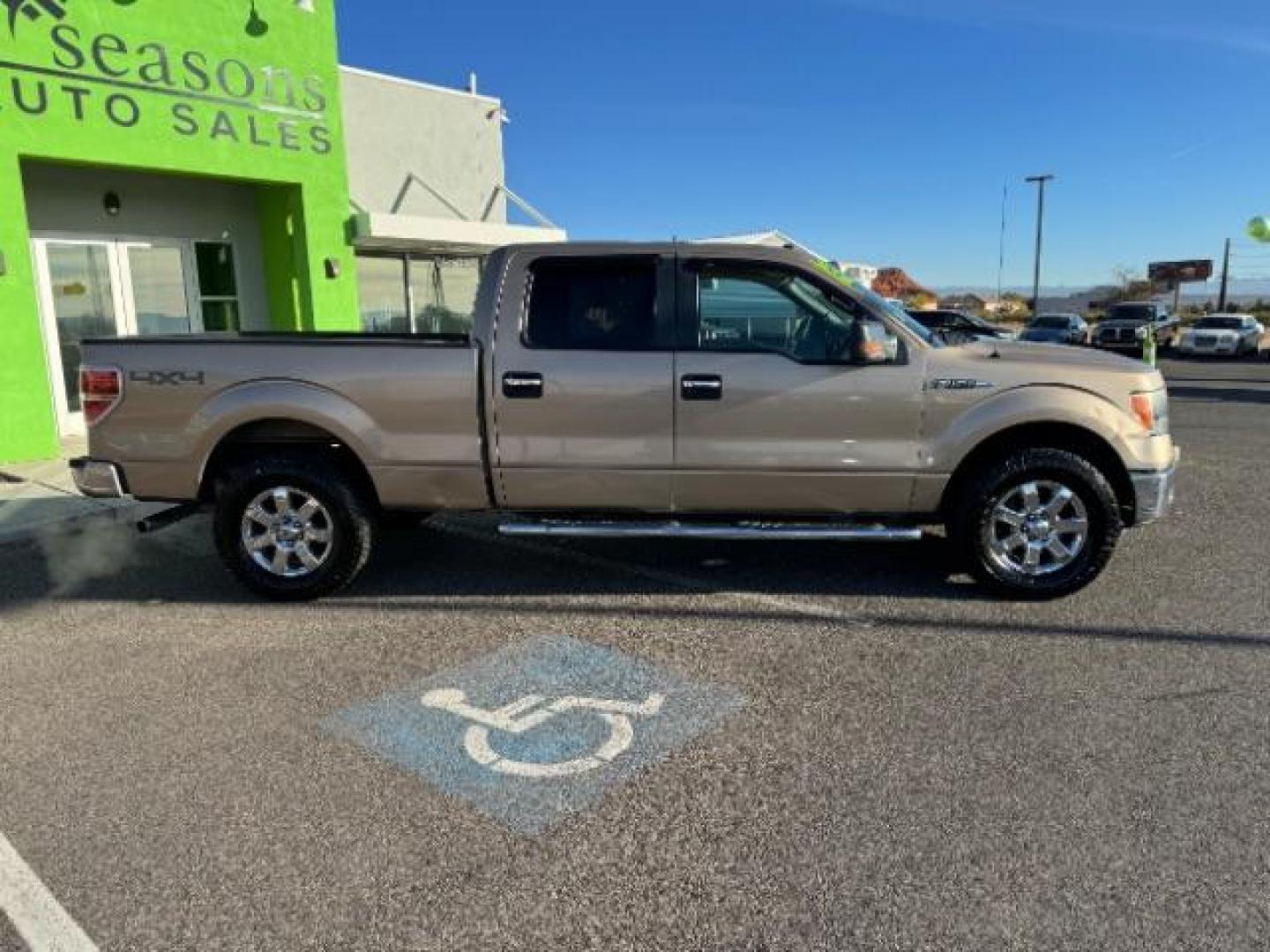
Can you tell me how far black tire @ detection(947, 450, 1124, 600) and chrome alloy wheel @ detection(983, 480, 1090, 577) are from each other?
0.04 ft

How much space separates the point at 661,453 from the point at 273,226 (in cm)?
886

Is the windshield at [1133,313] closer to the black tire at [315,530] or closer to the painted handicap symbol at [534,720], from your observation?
the black tire at [315,530]

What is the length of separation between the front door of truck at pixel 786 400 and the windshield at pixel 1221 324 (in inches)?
1216

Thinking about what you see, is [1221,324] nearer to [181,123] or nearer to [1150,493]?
[1150,493]

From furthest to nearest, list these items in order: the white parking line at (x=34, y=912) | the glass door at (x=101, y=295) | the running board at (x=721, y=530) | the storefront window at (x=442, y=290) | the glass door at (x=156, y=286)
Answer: the storefront window at (x=442, y=290), the glass door at (x=156, y=286), the glass door at (x=101, y=295), the running board at (x=721, y=530), the white parking line at (x=34, y=912)

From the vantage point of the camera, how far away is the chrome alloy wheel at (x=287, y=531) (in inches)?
203

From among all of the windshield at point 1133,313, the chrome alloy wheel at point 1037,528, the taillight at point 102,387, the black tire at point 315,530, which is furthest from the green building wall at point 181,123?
the windshield at point 1133,313

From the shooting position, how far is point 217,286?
38.3ft

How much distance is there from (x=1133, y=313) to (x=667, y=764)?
115 ft

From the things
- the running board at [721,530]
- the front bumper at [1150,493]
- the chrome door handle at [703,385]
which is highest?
the chrome door handle at [703,385]

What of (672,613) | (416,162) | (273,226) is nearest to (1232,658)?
(672,613)

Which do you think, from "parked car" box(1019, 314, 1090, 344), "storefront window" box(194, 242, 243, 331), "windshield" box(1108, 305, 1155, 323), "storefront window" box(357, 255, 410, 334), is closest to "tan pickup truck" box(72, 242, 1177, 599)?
"storefront window" box(194, 242, 243, 331)

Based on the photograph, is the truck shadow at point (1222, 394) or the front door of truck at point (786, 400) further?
the truck shadow at point (1222, 394)

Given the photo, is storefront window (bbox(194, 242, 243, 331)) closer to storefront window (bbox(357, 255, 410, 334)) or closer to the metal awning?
the metal awning
